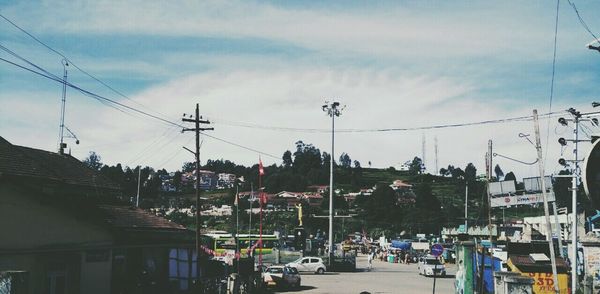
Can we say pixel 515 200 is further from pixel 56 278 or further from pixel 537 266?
pixel 56 278

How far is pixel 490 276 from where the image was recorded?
80.1 ft

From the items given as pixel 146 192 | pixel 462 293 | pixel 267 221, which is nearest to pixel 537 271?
pixel 462 293

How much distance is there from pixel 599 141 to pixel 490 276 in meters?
16.7

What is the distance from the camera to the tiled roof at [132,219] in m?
22.3

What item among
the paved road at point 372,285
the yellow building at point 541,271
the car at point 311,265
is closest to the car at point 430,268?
the paved road at point 372,285

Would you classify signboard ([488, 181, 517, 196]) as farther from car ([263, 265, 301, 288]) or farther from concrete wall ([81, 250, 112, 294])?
concrete wall ([81, 250, 112, 294])

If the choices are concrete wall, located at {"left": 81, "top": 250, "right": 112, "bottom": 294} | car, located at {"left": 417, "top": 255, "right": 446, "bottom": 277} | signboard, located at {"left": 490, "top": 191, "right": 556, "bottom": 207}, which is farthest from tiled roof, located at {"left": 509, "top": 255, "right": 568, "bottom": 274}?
car, located at {"left": 417, "top": 255, "right": 446, "bottom": 277}

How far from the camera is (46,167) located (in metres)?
22.8

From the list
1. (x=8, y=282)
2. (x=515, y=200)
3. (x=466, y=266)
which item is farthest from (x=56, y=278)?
(x=515, y=200)

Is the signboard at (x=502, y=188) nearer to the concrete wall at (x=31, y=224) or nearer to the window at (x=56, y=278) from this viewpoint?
the concrete wall at (x=31, y=224)

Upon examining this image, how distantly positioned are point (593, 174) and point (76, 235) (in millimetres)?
17073

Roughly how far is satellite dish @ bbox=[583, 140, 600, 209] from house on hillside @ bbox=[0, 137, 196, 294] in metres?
14.0

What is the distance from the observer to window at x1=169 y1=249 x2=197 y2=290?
1054 inches

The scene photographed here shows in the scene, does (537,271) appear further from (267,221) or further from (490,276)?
(267,221)
